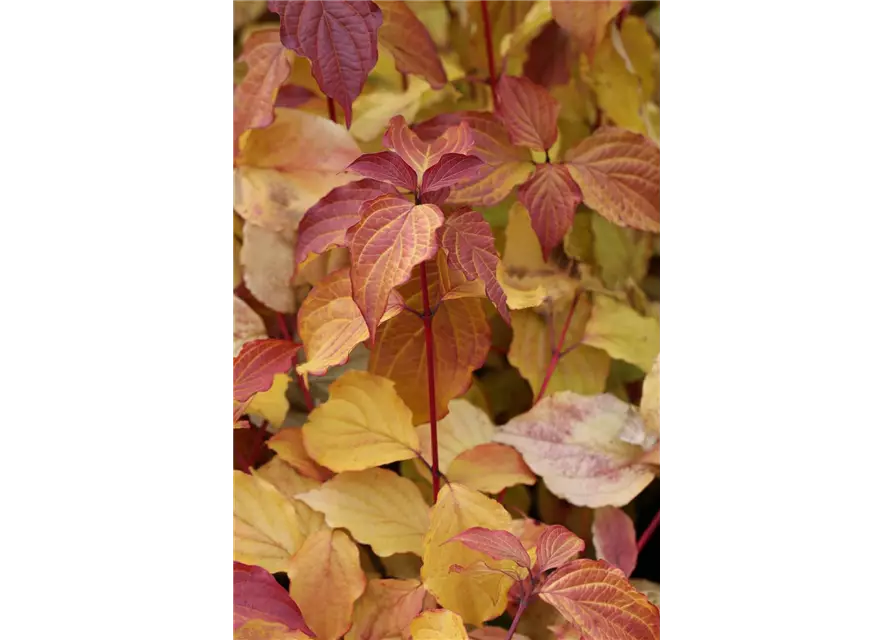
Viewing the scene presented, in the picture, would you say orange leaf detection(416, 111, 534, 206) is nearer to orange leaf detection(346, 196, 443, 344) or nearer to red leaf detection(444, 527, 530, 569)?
orange leaf detection(346, 196, 443, 344)

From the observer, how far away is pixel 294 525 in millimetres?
498

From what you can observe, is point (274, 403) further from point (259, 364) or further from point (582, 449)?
point (582, 449)

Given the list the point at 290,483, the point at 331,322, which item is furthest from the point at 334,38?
the point at 290,483

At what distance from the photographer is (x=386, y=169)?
44 cm

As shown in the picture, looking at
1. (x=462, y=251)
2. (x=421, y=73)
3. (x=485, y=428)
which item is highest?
(x=421, y=73)

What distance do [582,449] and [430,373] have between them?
111 millimetres

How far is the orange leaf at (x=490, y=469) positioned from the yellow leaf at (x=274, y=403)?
11cm

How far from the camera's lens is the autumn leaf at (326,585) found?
483mm

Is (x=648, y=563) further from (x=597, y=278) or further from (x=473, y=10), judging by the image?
(x=473, y=10)

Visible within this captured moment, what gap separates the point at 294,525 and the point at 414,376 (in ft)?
0.39

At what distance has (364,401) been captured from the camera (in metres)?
0.50

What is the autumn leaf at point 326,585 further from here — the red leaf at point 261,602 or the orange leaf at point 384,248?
the orange leaf at point 384,248

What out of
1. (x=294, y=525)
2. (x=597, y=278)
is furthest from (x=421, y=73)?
(x=294, y=525)

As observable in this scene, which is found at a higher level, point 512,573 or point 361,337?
point 361,337
